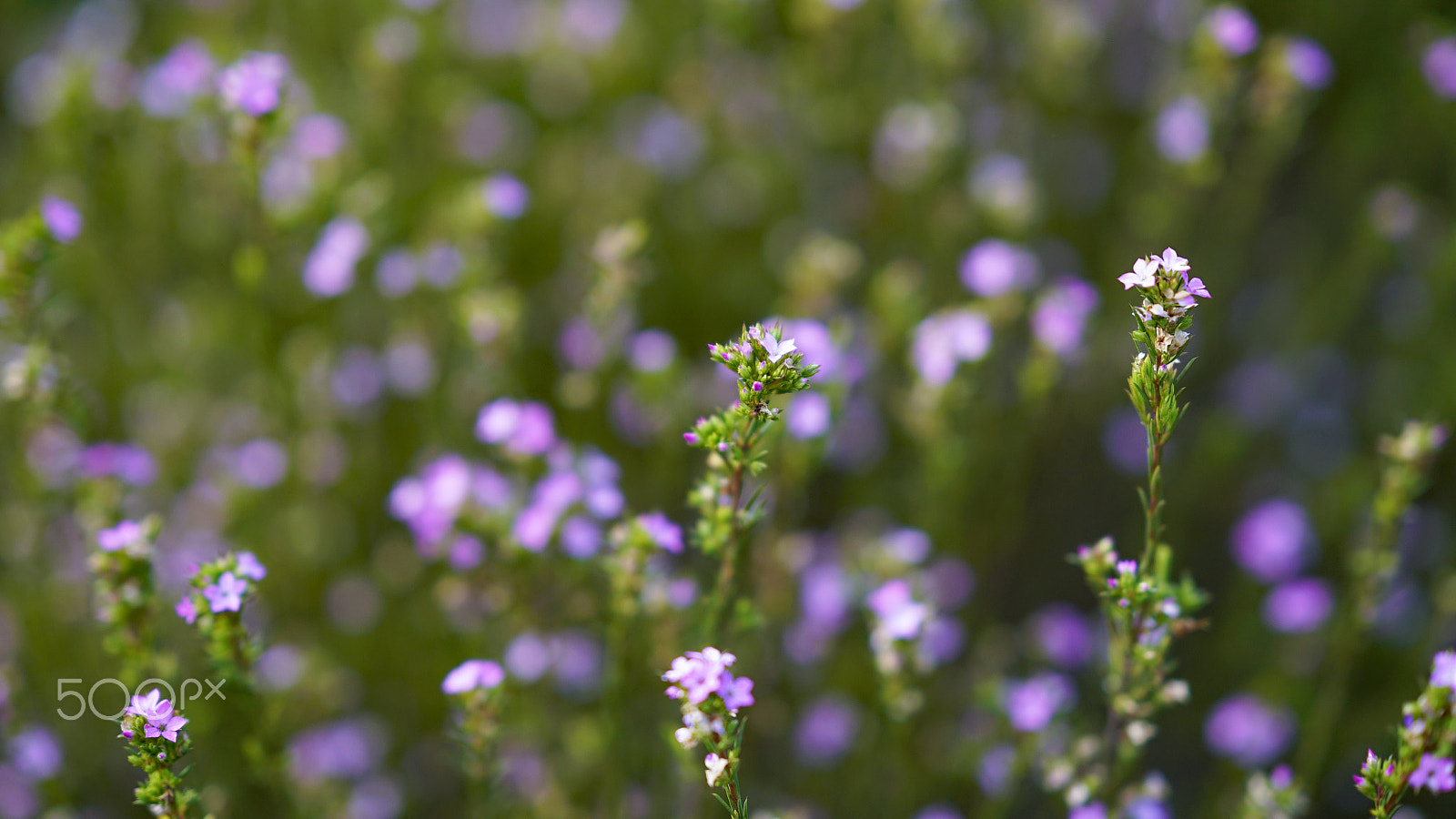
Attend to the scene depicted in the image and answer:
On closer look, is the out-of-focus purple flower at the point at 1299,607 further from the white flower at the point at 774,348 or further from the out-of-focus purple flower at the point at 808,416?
the white flower at the point at 774,348

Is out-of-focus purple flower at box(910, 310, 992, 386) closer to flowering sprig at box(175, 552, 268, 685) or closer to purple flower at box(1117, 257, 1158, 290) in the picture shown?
purple flower at box(1117, 257, 1158, 290)

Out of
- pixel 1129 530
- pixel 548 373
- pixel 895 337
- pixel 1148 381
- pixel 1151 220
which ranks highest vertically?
pixel 548 373

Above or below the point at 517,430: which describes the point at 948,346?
above

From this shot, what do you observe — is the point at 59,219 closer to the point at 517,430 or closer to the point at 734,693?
the point at 517,430

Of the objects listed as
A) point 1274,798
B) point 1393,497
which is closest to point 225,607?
point 1274,798

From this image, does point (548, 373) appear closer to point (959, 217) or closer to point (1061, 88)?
point (959, 217)

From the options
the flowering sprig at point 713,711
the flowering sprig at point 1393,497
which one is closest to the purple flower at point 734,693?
the flowering sprig at point 713,711

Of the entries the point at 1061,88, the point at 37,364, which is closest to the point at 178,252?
the point at 37,364

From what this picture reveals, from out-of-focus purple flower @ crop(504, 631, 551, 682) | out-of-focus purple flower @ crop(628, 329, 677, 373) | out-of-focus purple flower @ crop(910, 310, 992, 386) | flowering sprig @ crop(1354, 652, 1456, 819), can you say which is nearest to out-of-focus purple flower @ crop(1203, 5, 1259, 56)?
out-of-focus purple flower @ crop(910, 310, 992, 386)
